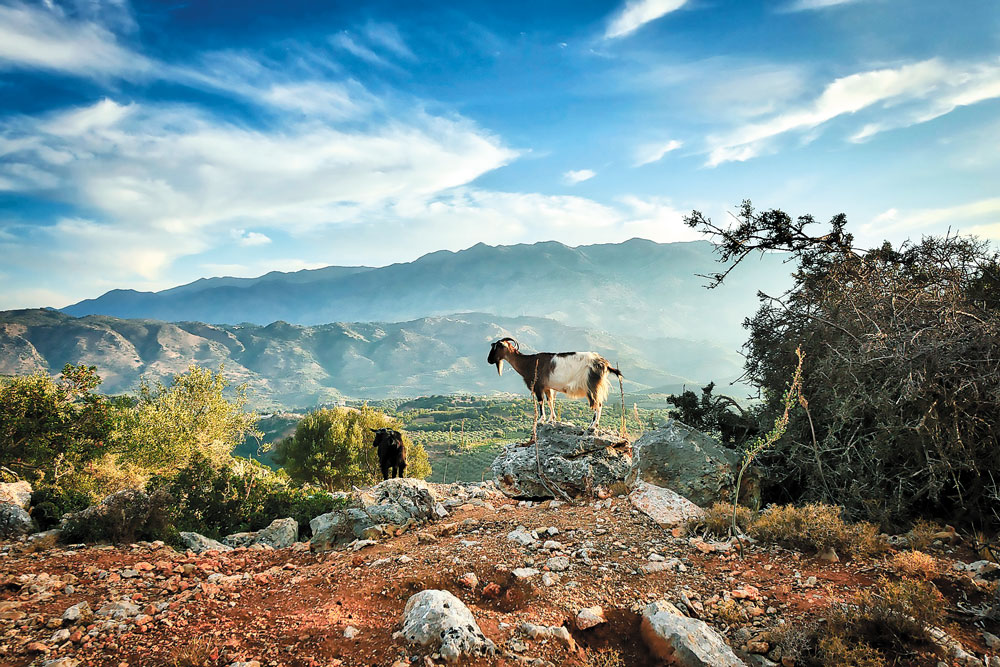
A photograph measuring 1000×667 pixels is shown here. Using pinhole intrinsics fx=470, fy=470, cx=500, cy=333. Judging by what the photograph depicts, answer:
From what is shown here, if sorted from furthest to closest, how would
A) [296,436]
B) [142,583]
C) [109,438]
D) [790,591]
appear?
[296,436] → [109,438] → [142,583] → [790,591]

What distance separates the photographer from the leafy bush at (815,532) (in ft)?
21.7

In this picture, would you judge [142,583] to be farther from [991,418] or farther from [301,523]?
[991,418]

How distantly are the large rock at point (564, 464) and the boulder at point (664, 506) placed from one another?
4.21 feet

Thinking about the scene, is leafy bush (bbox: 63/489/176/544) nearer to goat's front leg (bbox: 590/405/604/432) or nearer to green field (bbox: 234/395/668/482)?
goat's front leg (bbox: 590/405/604/432)

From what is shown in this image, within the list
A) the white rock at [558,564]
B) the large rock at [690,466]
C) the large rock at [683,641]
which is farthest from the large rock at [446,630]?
the large rock at [690,466]

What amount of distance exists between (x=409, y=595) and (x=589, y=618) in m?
2.17

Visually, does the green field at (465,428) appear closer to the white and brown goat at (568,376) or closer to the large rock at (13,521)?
the white and brown goat at (568,376)

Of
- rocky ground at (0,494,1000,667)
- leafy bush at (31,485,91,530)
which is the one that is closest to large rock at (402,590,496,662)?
rocky ground at (0,494,1000,667)

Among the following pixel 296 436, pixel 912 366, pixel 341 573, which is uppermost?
pixel 912 366

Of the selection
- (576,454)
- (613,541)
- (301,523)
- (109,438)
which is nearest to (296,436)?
(109,438)

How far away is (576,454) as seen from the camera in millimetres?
10734

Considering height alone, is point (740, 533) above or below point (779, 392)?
below

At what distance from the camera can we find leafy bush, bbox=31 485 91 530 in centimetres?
880

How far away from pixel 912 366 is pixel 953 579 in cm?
351
